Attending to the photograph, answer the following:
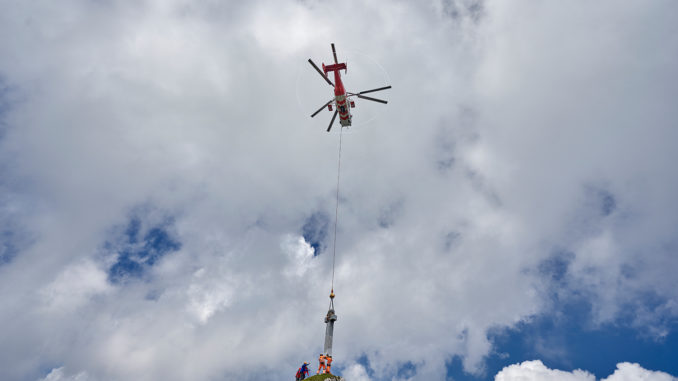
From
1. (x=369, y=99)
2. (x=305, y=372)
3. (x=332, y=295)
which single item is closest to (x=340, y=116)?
(x=369, y=99)

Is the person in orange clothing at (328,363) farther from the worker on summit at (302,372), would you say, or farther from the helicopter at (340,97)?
the helicopter at (340,97)

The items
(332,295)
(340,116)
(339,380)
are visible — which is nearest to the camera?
(339,380)

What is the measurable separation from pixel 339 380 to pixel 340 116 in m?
29.9

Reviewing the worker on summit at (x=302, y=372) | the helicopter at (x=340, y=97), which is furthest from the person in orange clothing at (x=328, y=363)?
the helicopter at (x=340, y=97)

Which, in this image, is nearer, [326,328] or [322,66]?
[326,328]

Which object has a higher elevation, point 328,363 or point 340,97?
point 340,97

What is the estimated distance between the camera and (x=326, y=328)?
37250 millimetres

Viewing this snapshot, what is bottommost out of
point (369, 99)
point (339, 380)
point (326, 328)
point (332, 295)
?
point (339, 380)

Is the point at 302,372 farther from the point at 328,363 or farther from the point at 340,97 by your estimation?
the point at 340,97

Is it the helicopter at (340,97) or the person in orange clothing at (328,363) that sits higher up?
the helicopter at (340,97)

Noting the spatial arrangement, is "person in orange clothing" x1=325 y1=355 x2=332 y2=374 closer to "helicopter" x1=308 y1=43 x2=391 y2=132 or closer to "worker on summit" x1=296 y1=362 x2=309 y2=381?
"worker on summit" x1=296 y1=362 x2=309 y2=381

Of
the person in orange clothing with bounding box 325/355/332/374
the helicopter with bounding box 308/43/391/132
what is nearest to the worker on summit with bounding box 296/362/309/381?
the person in orange clothing with bounding box 325/355/332/374

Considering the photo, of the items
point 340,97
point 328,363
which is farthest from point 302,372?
point 340,97

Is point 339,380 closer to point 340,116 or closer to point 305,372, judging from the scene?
point 305,372
